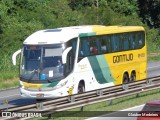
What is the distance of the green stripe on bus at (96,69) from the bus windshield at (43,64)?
2.42 metres

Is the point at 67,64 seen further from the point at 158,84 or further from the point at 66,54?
the point at 158,84

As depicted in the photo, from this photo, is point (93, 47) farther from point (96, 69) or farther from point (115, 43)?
point (115, 43)

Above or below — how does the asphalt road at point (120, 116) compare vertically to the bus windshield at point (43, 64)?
below

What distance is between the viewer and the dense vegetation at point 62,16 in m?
45.1

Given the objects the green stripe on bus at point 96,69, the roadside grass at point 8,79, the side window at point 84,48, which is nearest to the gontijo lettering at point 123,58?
the green stripe on bus at point 96,69

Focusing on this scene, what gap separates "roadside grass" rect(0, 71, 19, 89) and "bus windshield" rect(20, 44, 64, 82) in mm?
9401

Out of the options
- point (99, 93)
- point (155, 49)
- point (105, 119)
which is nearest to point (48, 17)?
Answer: point (155, 49)

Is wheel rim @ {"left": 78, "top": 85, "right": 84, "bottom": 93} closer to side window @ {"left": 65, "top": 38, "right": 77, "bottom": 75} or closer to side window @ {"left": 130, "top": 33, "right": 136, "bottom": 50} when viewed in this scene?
side window @ {"left": 65, "top": 38, "right": 77, "bottom": 75}

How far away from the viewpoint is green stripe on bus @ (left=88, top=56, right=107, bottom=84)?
28094mm

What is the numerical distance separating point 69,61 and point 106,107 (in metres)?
4.45

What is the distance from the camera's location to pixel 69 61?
26172mm

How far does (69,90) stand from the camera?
85.7ft

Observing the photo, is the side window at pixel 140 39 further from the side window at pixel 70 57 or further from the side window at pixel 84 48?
the side window at pixel 70 57

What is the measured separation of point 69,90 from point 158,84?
4022 millimetres
